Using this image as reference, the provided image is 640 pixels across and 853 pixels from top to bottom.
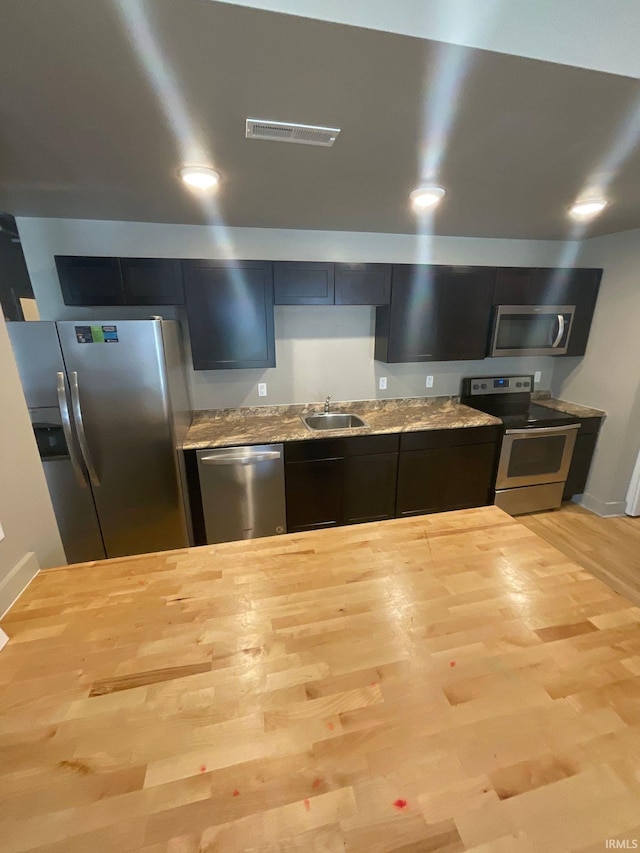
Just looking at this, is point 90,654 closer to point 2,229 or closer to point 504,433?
point 2,229

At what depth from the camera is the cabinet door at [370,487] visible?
252cm

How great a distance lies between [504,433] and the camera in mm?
2727

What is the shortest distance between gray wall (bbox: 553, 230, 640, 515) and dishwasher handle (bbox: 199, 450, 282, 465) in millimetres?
2809

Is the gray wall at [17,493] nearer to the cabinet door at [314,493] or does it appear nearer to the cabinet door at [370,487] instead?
the cabinet door at [314,493]

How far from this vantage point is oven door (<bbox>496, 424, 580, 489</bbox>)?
277cm

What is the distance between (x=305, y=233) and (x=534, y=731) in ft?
9.43

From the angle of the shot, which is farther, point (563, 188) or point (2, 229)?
point (2, 229)

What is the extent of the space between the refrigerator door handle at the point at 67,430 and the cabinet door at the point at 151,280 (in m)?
0.70

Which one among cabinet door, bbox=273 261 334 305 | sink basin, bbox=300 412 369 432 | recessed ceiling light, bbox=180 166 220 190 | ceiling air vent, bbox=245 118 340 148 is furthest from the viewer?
sink basin, bbox=300 412 369 432

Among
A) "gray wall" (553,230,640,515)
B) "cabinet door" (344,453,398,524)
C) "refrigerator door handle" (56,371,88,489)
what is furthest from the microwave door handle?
"refrigerator door handle" (56,371,88,489)

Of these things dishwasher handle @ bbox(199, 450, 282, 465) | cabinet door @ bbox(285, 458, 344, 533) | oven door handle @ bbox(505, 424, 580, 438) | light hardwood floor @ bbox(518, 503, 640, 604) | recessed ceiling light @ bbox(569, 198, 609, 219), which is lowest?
light hardwood floor @ bbox(518, 503, 640, 604)

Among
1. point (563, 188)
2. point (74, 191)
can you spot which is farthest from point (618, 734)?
point (74, 191)

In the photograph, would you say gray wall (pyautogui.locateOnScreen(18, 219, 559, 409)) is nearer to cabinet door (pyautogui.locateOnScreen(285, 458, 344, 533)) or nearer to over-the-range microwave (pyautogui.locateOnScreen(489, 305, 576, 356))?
over-the-range microwave (pyautogui.locateOnScreen(489, 305, 576, 356))

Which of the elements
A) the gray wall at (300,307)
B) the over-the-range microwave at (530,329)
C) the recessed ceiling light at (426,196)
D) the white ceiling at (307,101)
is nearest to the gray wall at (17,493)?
the white ceiling at (307,101)
